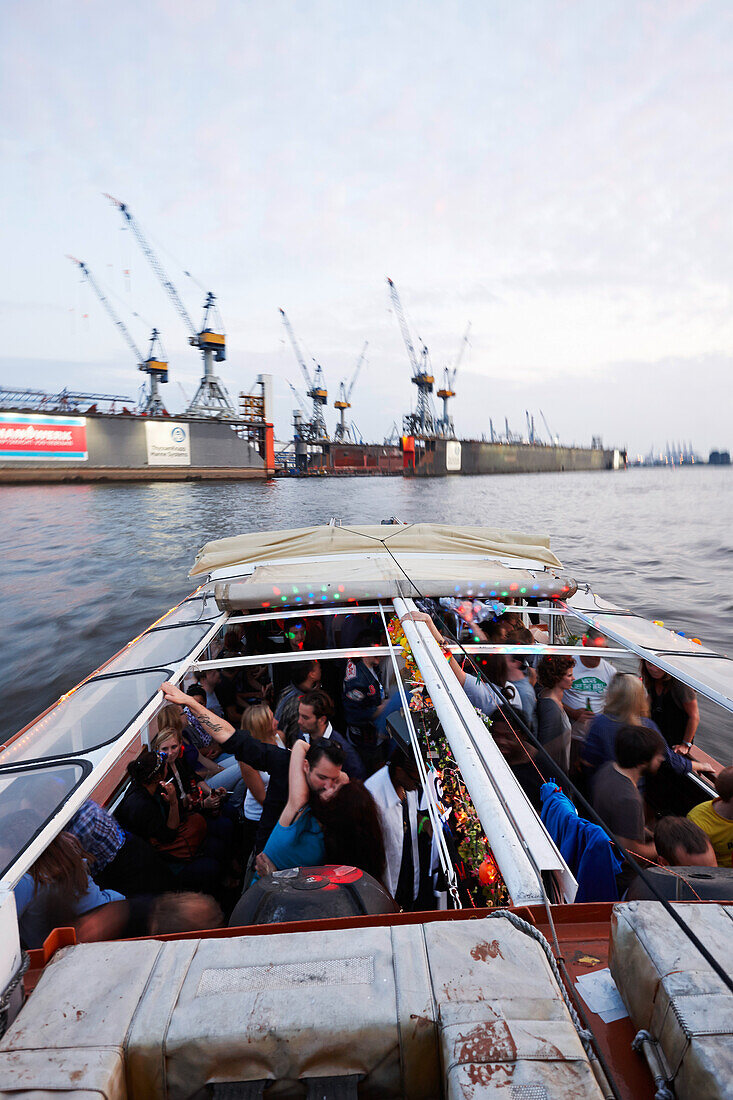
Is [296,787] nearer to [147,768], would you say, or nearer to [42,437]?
[147,768]

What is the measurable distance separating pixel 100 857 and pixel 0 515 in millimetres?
30843

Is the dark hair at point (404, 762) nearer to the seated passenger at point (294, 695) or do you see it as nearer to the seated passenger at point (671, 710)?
the seated passenger at point (294, 695)

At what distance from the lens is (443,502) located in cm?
4272

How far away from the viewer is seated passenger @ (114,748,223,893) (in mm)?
2783

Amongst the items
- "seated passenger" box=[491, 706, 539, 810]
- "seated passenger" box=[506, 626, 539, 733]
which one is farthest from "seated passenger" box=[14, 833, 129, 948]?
"seated passenger" box=[506, 626, 539, 733]

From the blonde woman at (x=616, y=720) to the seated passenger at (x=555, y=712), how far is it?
0.16m

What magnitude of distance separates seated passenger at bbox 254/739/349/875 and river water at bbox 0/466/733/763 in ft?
19.0

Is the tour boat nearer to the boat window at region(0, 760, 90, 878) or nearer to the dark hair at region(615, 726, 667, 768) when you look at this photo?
the boat window at region(0, 760, 90, 878)

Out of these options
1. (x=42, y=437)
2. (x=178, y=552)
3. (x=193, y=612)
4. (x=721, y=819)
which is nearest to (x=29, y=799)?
(x=721, y=819)

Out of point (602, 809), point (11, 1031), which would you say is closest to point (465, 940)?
point (11, 1031)

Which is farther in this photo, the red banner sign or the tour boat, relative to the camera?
the red banner sign

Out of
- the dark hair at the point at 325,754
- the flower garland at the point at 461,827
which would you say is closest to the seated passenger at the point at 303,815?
the dark hair at the point at 325,754

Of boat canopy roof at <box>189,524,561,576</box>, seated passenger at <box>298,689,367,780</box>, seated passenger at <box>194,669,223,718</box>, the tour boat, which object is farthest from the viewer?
boat canopy roof at <box>189,524,561,576</box>

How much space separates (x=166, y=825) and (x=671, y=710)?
3845mm
